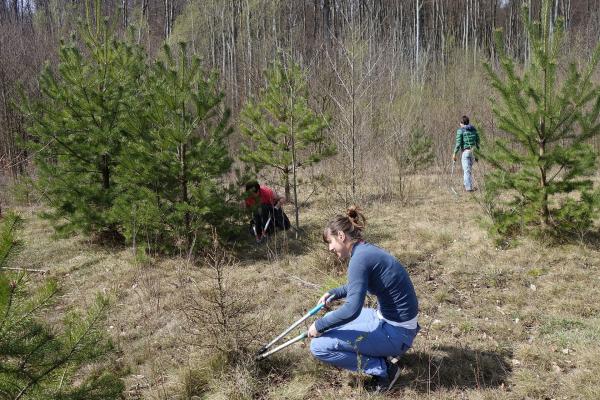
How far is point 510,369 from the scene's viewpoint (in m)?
3.71

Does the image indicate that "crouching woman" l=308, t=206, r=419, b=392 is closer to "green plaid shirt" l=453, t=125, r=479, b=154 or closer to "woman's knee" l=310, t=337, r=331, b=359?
"woman's knee" l=310, t=337, r=331, b=359

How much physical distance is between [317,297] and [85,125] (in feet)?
15.7

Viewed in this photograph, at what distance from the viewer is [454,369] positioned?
375 centimetres

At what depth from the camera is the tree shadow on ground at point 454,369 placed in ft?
11.6

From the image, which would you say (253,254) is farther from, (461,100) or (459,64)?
(459,64)

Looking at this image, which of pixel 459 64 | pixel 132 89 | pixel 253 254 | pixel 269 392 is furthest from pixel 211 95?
pixel 459 64

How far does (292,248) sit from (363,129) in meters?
2.70

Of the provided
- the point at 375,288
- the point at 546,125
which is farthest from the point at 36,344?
the point at 546,125

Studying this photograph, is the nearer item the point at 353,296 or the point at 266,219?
the point at 353,296

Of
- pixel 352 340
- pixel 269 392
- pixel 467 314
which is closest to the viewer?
pixel 352 340

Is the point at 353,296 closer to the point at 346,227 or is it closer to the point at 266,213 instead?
the point at 346,227

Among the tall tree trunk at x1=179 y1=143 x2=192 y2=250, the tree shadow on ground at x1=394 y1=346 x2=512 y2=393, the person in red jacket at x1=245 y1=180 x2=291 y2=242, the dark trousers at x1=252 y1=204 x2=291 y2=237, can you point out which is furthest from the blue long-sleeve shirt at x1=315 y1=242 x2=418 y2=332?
the dark trousers at x1=252 y1=204 x2=291 y2=237

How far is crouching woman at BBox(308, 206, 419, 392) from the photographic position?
10.7ft

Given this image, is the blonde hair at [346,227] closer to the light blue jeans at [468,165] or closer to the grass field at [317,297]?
the grass field at [317,297]
